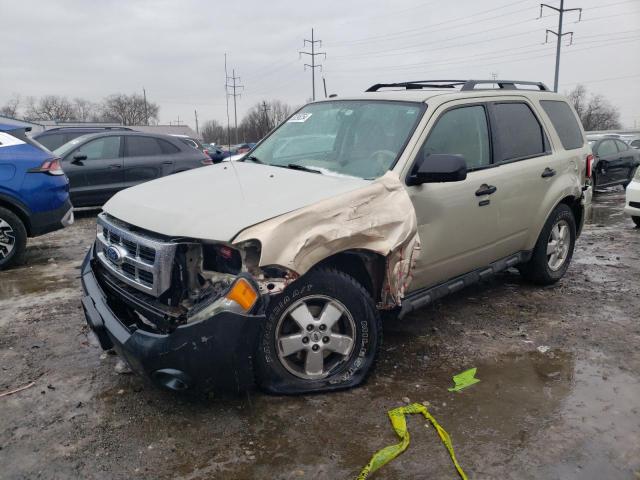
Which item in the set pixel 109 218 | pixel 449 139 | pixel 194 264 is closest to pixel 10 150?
pixel 109 218

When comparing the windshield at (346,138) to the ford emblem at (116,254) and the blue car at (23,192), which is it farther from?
the blue car at (23,192)

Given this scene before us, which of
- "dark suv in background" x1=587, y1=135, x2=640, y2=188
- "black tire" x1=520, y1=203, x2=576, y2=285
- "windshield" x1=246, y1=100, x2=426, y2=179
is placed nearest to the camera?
"windshield" x1=246, y1=100, x2=426, y2=179

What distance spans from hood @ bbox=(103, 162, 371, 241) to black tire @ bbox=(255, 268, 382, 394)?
0.45m

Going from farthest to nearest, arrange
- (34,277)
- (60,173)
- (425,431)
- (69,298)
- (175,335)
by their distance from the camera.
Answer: (60,173)
(34,277)
(69,298)
(425,431)
(175,335)

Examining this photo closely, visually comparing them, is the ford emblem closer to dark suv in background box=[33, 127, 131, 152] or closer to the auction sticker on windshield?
the auction sticker on windshield

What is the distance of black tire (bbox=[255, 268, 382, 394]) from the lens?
301 cm

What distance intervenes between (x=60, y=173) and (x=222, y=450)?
491 centimetres

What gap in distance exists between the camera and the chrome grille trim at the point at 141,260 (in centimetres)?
282

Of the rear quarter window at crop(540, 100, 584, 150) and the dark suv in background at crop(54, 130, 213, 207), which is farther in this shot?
the dark suv in background at crop(54, 130, 213, 207)

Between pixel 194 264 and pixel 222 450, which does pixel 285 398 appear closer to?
pixel 222 450

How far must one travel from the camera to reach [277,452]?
9.15 ft

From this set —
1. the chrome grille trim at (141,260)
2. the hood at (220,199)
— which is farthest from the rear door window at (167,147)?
the chrome grille trim at (141,260)

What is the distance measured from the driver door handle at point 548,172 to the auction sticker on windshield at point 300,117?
7.16ft

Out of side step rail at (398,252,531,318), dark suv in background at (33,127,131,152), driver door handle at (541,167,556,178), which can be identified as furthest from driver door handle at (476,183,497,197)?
dark suv in background at (33,127,131,152)
